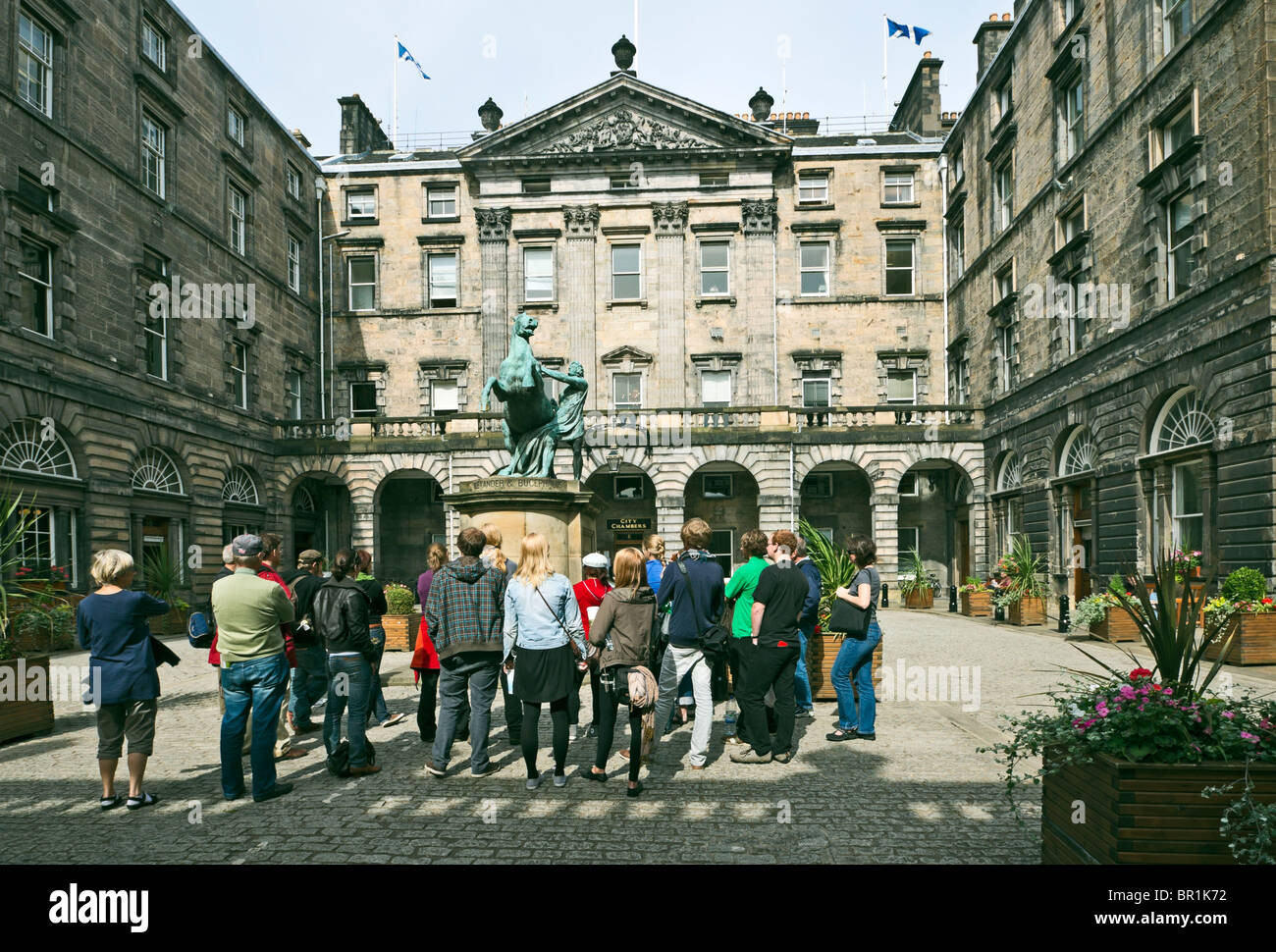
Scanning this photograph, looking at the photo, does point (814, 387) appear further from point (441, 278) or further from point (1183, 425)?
point (1183, 425)

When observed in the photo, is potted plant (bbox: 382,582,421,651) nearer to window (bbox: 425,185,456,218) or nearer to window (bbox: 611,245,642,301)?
window (bbox: 611,245,642,301)

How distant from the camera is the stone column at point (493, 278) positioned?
109 ft

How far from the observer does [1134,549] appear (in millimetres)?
18703

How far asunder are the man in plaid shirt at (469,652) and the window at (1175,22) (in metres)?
18.8

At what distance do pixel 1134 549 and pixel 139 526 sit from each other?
24.9 metres

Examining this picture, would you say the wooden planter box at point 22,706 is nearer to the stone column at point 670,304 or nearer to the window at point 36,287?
the window at point 36,287

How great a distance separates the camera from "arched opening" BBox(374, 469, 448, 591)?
33.4m

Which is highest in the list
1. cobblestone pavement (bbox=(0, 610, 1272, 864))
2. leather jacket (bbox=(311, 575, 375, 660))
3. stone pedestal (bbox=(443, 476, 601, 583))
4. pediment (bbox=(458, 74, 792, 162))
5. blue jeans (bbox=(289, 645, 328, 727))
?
pediment (bbox=(458, 74, 792, 162))

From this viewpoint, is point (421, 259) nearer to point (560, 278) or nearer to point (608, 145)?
point (560, 278)

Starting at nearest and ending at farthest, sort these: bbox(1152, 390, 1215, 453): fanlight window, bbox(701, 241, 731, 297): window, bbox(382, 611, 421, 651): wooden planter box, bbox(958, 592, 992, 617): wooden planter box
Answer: bbox(382, 611, 421, 651): wooden planter box
bbox(1152, 390, 1215, 453): fanlight window
bbox(958, 592, 992, 617): wooden planter box
bbox(701, 241, 731, 297): window

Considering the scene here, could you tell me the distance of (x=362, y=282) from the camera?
34.8 meters

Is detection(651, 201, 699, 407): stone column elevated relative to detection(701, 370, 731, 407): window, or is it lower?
elevated

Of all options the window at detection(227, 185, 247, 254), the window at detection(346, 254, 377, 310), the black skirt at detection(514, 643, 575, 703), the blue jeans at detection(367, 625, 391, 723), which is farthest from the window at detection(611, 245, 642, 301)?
the black skirt at detection(514, 643, 575, 703)

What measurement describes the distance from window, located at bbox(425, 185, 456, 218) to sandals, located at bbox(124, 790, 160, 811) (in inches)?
1247
